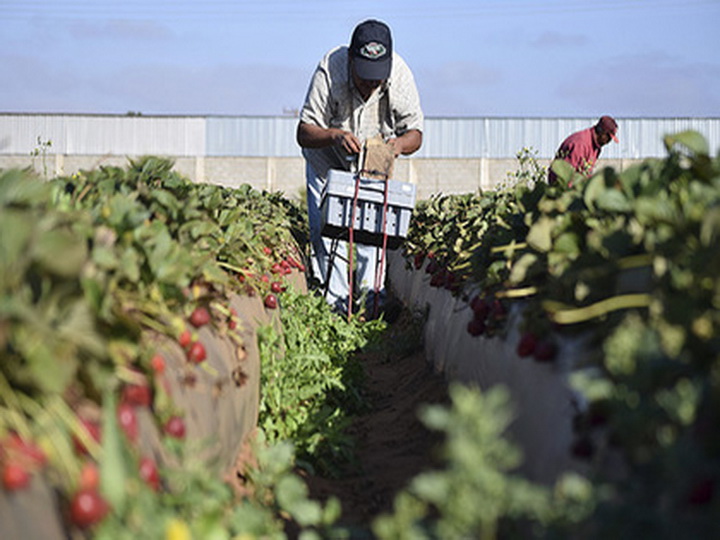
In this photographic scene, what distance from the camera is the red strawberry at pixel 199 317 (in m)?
3.49

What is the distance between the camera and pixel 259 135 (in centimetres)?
3462

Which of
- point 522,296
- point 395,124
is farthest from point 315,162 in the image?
point 522,296

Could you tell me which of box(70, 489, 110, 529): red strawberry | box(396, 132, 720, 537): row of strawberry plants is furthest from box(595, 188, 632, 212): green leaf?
box(70, 489, 110, 529): red strawberry

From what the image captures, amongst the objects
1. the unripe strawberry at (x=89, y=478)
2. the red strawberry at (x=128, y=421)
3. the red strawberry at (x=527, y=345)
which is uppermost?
the red strawberry at (x=527, y=345)

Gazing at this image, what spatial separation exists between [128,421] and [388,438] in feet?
8.81

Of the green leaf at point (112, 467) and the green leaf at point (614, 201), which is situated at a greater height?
the green leaf at point (614, 201)

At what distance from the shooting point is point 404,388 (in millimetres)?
6105

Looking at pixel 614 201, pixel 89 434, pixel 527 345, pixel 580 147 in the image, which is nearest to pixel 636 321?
pixel 527 345

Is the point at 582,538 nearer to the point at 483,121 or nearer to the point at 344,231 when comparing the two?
the point at 344,231

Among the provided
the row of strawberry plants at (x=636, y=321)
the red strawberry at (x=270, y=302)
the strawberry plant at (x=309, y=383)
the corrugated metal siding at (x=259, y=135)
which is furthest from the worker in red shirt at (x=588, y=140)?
the corrugated metal siding at (x=259, y=135)

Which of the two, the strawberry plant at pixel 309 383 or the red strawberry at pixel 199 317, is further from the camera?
the strawberry plant at pixel 309 383

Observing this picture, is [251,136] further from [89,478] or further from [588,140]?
[89,478]

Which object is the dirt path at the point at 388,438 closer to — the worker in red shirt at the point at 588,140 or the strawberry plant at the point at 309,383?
the strawberry plant at the point at 309,383

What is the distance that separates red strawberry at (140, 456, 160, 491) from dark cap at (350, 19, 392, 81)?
612 centimetres
